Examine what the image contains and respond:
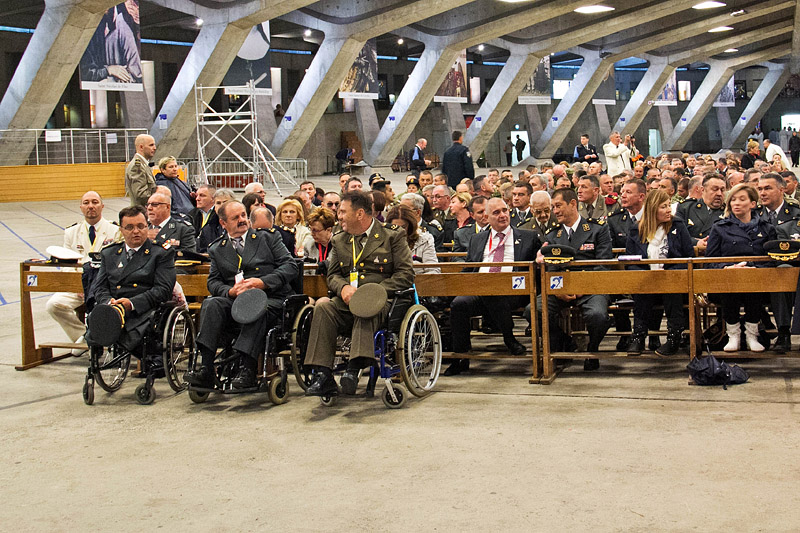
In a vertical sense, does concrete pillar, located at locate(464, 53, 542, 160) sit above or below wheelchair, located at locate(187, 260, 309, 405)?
above

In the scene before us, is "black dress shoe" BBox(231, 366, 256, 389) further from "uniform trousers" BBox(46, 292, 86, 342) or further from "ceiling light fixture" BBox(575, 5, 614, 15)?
"ceiling light fixture" BBox(575, 5, 614, 15)

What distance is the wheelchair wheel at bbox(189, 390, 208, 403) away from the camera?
603 centimetres

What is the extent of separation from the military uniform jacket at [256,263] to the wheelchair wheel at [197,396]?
0.69 meters

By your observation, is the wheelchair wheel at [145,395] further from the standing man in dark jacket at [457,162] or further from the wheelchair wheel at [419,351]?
the standing man in dark jacket at [457,162]

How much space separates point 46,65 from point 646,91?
28102mm

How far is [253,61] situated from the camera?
2298 centimetres

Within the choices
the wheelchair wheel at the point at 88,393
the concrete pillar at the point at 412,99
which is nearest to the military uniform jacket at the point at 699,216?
the wheelchair wheel at the point at 88,393

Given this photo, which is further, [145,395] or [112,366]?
[112,366]

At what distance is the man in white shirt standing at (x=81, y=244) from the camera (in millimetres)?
7648

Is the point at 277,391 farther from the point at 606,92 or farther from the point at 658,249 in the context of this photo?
the point at 606,92

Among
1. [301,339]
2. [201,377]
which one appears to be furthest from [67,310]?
[301,339]

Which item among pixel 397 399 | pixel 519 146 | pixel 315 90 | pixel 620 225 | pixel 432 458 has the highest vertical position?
pixel 315 90

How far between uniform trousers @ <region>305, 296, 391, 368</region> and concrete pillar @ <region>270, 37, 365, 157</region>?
62.5 feet

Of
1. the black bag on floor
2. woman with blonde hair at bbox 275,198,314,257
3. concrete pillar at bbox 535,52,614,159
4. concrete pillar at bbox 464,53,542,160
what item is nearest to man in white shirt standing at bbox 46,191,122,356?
woman with blonde hair at bbox 275,198,314,257
